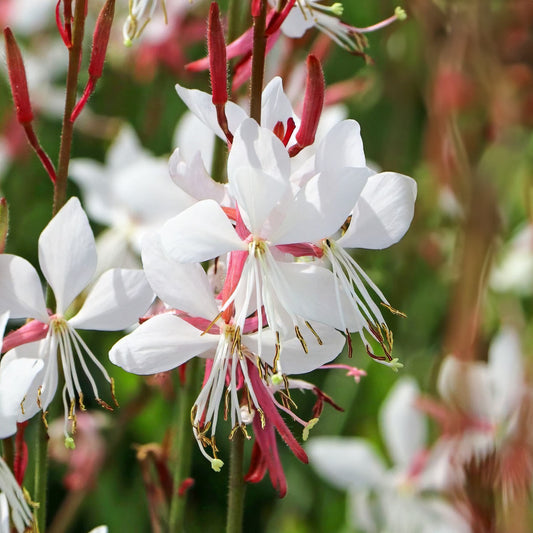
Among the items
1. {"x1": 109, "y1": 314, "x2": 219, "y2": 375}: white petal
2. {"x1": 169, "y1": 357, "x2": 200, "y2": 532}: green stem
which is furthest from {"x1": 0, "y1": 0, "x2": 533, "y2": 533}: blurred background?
{"x1": 109, "y1": 314, "x2": 219, "y2": 375}: white petal

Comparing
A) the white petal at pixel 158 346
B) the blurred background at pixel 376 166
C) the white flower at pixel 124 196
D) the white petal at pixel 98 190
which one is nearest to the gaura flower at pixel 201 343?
A: the white petal at pixel 158 346

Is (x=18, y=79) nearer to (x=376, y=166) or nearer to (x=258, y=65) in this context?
(x=258, y=65)

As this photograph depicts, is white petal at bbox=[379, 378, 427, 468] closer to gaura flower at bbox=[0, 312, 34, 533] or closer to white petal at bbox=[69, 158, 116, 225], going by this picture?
white petal at bbox=[69, 158, 116, 225]

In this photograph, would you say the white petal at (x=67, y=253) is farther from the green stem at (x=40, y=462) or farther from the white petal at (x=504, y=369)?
the white petal at (x=504, y=369)

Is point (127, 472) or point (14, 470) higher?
point (14, 470)

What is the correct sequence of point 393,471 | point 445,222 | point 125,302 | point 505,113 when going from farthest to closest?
1. point 445,222
2. point 393,471
3. point 125,302
4. point 505,113

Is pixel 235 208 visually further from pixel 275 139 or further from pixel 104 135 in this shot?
pixel 104 135

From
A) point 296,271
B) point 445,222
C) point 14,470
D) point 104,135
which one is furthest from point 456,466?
point 104,135
